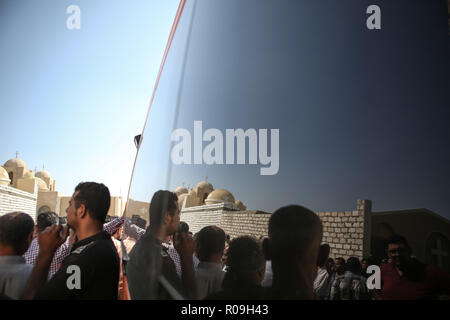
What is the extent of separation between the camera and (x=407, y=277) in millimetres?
683

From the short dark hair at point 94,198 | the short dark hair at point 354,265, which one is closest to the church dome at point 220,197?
the short dark hair at point 354,265

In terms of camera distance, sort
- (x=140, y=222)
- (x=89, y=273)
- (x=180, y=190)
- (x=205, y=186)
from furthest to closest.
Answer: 1. (x=89, y=273)
2. (x=140, y=222)
3. (x=180, y=190)
4. (x=205, y=186)

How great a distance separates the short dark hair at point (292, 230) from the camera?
2.20 ft

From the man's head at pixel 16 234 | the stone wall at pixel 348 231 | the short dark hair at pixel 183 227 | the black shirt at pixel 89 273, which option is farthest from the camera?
the man's head at pixel 16 234

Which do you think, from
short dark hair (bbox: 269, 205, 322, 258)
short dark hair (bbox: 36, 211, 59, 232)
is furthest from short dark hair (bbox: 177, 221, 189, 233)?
short dark hair (bbox: 36, 211, 59, 232)

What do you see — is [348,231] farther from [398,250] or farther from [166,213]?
[166,213]

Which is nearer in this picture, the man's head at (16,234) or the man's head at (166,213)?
the man's head at (166,213)

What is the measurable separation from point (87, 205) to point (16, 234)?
1.17ft

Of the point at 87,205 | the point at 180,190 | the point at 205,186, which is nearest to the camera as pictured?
the point at 205,186

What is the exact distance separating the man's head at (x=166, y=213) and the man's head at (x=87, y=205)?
105cm

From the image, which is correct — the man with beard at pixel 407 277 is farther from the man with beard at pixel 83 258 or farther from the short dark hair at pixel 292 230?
the man with beard at pixel 83 258

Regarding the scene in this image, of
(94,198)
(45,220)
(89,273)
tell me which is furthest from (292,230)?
(45,220)
